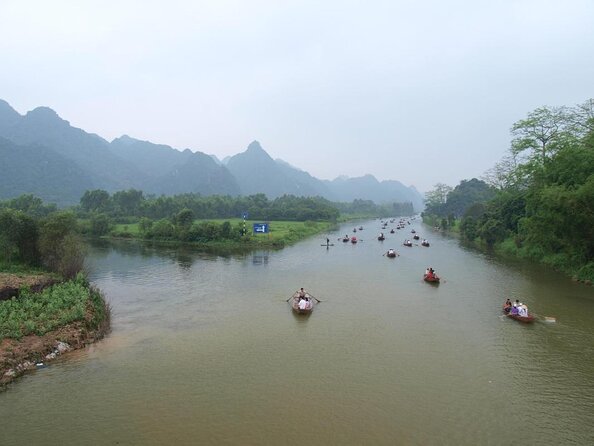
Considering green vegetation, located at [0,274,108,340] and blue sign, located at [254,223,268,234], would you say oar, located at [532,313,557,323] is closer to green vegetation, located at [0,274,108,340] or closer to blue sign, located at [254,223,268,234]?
green vegetation, located at [0,274,108,340]

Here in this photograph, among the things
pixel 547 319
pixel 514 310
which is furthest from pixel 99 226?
pixel 547 319

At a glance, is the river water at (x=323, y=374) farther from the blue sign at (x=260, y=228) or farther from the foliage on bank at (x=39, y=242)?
the blue sign at (x=260, y=228)

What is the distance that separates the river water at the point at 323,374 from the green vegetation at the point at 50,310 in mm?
1594

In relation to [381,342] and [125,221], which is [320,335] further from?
[125,221]

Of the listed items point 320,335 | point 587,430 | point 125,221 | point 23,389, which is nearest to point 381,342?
point 320,335

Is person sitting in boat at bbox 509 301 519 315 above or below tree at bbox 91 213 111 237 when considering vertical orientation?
below

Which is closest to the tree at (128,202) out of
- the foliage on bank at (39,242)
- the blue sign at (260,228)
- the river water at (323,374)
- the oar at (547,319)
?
the blue sign at (260,228)

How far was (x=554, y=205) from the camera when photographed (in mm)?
32375

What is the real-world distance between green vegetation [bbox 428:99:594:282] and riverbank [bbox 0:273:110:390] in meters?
33.3

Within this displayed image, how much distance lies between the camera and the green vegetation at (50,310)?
17031 mm

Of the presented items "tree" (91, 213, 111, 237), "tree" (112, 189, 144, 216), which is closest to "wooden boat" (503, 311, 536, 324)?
"tree" (91, 213, 111, 237)

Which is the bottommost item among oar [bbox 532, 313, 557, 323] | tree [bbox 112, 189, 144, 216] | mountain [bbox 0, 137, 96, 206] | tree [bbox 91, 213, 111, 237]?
oar [bbox 532, 313, 557, 323]

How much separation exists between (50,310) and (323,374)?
1326cm

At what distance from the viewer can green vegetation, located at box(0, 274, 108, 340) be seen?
17.0 m
